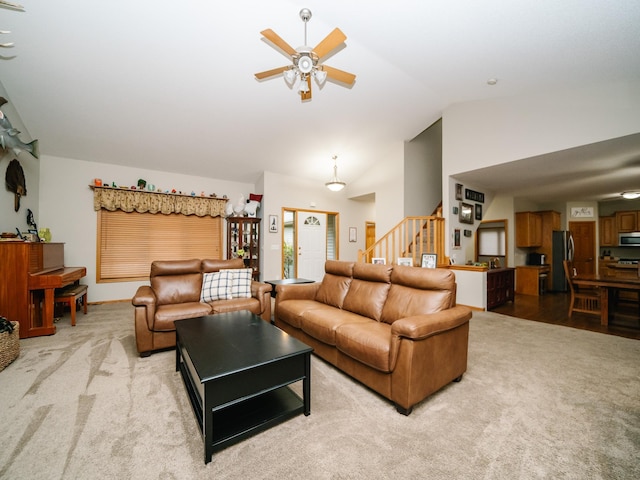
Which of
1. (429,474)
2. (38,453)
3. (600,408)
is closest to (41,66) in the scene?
(38,453)

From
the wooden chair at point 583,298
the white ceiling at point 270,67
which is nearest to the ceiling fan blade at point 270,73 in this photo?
the white ceiling at point 270,67

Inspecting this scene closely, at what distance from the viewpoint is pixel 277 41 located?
2279mm

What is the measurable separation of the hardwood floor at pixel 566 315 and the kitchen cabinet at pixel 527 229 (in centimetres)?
150

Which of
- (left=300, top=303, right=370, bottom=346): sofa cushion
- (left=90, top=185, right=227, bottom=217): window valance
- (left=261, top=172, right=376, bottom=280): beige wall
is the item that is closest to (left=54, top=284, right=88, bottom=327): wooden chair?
(left=90, top=185, right=227, bottom=217): window valance

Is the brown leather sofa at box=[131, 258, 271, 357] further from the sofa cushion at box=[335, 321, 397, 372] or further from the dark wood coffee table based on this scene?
the sofa cushion at box=[335, 321, 397, 372]

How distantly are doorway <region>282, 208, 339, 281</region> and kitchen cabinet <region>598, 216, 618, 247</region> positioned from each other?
6751mm

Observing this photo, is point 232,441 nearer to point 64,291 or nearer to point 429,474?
point 429,474

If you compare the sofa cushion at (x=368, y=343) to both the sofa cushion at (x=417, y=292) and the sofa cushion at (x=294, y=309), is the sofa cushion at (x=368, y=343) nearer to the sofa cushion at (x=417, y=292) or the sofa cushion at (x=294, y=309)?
the sofa cushion at (x=417, y=292)

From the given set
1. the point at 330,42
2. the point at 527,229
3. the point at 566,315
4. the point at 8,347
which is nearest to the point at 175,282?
the point at 8,347

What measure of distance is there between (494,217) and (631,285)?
407 centimetres

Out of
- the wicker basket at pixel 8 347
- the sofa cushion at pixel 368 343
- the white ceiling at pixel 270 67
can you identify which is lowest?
the wicker basket at pixel 8 347

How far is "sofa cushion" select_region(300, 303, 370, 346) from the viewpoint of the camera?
7.66 feet

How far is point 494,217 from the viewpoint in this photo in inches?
287

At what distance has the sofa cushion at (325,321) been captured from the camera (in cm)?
234
